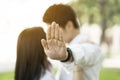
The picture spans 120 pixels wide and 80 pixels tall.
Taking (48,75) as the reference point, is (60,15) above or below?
above

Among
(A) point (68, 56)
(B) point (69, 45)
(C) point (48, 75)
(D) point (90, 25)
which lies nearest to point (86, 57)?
(A) point (68, 56)

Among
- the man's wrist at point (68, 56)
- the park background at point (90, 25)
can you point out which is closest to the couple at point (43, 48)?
the man's wrist at point (68, 56)

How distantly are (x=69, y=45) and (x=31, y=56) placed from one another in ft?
0.69

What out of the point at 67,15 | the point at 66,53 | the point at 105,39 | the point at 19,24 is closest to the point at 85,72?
the point at 66,53

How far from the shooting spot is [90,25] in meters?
3.87

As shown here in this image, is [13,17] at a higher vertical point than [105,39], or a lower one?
higher

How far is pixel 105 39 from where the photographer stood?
381cm

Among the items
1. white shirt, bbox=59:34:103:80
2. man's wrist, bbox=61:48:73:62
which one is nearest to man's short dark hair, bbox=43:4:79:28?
white shirt, bbox=59:34:103:80

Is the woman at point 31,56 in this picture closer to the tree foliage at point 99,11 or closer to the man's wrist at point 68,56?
the man's wrist at point 68,56

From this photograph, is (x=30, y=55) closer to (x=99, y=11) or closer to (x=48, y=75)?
(x=48, y=75)

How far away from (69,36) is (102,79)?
252 cm

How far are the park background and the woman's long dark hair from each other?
6.40 feet

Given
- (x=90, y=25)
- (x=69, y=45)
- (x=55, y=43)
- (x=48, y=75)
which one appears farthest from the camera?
(x=90, y=25)

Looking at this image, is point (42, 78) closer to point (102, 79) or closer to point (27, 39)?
point (27, 39)
